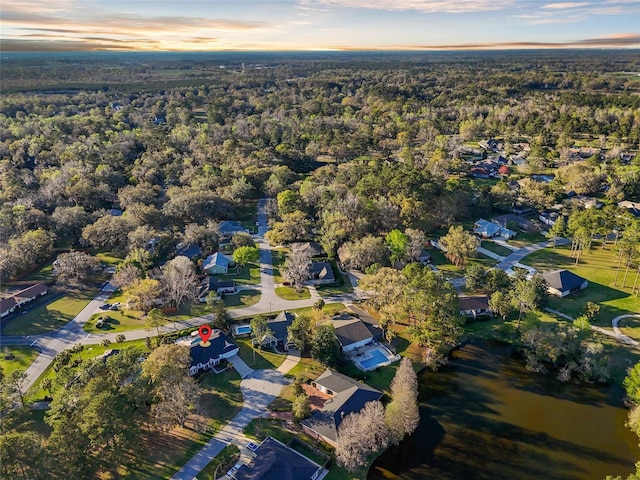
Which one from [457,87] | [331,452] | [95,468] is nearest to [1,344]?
[95,468]

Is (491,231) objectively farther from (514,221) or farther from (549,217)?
(549,217)

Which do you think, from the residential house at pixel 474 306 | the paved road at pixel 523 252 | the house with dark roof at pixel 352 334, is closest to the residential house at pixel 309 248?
the house with dark roof at pixel 352 334

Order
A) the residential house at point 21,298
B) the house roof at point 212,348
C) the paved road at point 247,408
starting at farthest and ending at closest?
1. the residential house at point 21,298
2. the house roof at point 212,348
3. the paved road at point 247,408

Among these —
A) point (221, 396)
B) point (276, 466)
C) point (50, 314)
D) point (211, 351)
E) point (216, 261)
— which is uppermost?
point (216, 261)

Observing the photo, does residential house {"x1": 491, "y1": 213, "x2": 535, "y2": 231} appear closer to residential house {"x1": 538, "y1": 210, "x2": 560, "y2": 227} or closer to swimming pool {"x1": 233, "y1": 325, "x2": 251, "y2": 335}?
residential house {"x1": 538, "y1": 210, "x2": 560, "y2": 227}

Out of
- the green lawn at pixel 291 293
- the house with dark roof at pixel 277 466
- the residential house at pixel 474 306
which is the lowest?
the house with dark roof at pixel 277 466

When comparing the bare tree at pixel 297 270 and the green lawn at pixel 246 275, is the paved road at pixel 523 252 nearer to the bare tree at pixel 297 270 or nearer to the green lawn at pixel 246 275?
the bare tree at pixel 297 270

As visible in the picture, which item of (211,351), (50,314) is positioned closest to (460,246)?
(211,351)

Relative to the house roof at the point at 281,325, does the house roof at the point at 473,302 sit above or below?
above
